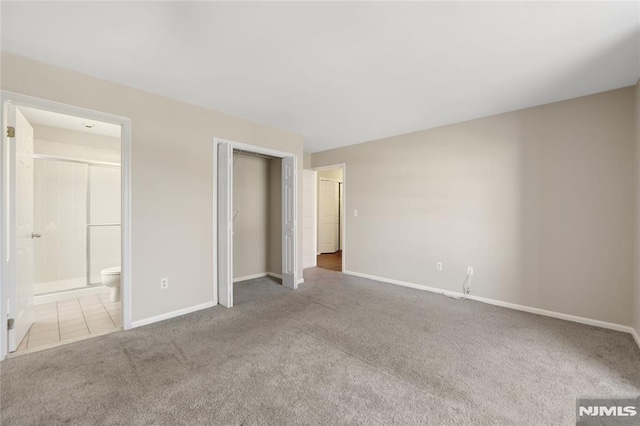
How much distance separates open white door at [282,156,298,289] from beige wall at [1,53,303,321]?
3.43 feet

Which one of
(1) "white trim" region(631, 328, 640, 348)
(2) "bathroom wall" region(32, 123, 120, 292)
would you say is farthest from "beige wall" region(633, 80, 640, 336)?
(2) "bathroom wall" region(32, 123, 120, 292)

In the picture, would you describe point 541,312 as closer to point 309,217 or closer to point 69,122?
point 309,217

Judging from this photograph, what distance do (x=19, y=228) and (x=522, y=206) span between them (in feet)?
17.5

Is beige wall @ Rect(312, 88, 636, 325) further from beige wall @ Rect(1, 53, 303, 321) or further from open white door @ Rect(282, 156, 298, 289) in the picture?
Result: beige wall @ Rect(1, 53, 303, 321)

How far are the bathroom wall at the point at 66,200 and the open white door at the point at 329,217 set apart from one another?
4.58 m

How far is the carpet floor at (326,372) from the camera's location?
1616 mm

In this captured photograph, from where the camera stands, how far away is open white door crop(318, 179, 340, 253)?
7.39m

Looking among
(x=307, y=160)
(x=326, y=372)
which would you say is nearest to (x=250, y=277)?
(x=307, y=160)

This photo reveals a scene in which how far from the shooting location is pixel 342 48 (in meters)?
2.08

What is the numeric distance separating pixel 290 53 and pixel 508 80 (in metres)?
2.12

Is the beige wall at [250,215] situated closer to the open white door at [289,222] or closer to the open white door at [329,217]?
the open white door at [289,222]

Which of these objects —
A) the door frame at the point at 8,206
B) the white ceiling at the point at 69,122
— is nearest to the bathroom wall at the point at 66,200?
the white ceiling at the point at 69,122

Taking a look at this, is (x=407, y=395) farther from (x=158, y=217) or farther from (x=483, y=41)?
(x=158, y=217)

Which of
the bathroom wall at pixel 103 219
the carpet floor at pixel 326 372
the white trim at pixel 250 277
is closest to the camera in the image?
the carpet floor at pixel 326 372
